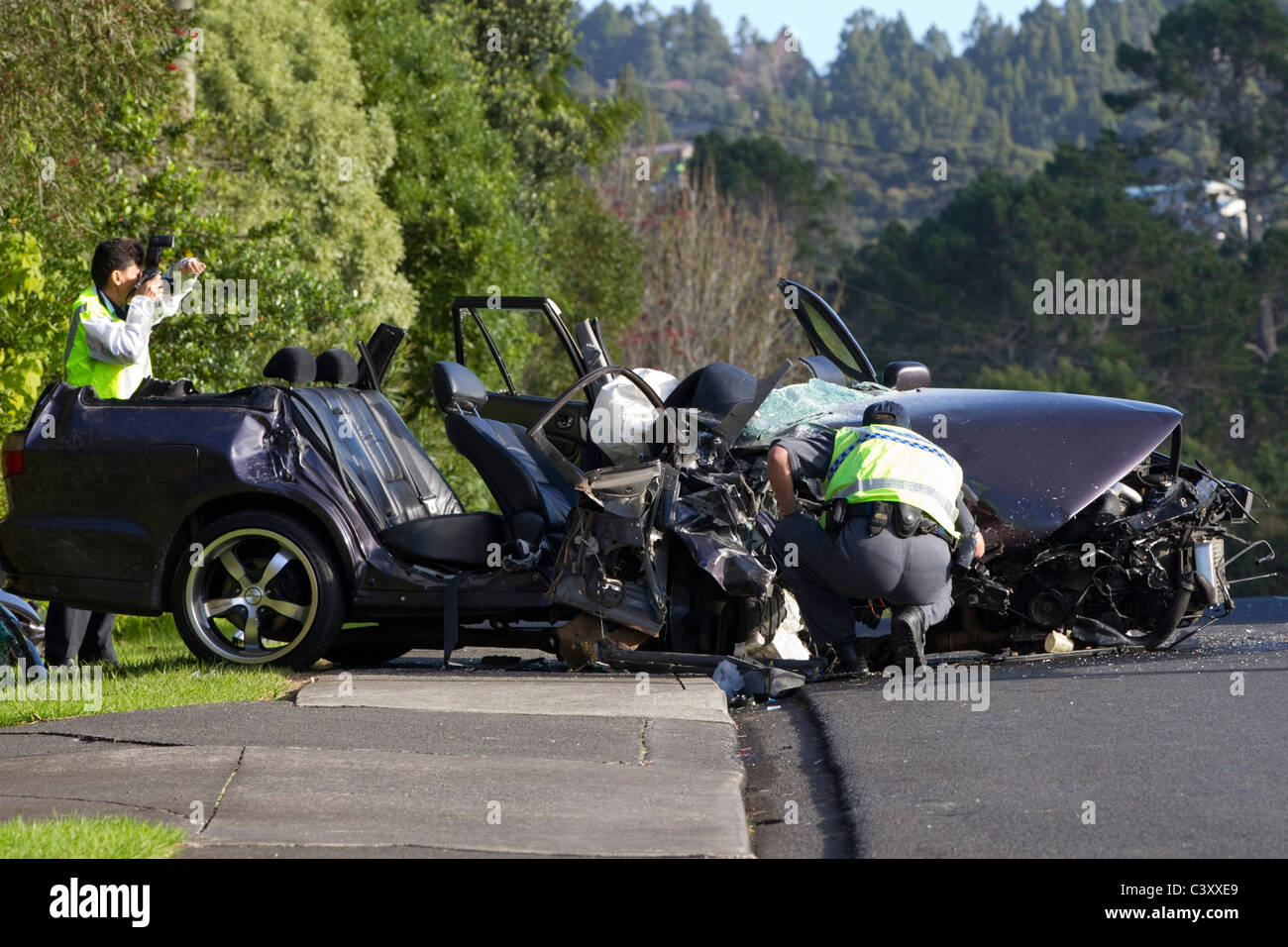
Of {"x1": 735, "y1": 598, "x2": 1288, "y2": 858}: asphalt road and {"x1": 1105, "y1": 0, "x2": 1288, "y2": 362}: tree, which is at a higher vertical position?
{"x1": 1105, "y1": 0, "x2": 1288, "y2": 362}: tree

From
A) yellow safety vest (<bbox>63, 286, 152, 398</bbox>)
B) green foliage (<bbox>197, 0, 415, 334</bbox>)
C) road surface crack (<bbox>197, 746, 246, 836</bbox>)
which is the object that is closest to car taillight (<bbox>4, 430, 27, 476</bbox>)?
yellow safety vest (<bbox>63, 286, 152, 398</bbox>)

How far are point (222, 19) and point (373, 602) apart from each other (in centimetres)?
1543

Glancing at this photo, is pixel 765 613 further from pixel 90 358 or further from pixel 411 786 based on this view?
pixel 90 358

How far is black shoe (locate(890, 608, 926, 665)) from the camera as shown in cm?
764

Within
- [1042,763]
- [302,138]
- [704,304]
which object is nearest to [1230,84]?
[704,304]

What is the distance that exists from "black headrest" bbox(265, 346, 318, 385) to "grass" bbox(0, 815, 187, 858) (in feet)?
11.5

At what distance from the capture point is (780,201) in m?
62.9

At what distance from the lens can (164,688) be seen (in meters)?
7.74

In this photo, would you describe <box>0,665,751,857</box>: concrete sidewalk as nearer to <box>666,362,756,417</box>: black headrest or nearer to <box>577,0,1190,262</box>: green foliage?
<box>666,362,756,417</box>: black headrest

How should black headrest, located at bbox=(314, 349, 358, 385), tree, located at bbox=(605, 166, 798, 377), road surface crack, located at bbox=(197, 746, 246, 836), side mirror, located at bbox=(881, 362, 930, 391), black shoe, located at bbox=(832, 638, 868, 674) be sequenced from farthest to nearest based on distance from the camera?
tree, located at bbox=(605, 166, 798, 377)
side mirror, located at bbox=(881, 362, 930, 391)
black headrest, located at bbox=(314, 349, 358, 385)
black shoe, located at bbox=(832, 638, 868, 674)
road surface crack, located at bbox=(197, 746, 246, 836)

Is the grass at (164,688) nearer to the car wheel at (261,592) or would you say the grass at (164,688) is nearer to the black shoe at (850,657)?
the car wheel at (261,592)

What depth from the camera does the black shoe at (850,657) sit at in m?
8.03

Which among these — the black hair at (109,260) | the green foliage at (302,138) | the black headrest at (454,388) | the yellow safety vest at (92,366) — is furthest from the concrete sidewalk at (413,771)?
the green foliage at (302,138)
